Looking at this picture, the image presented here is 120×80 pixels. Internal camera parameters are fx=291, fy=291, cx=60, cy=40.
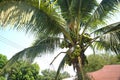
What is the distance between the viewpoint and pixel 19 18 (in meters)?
8.12

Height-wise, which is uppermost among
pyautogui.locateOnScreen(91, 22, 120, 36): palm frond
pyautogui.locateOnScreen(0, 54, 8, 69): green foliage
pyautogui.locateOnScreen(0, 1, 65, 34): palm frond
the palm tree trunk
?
pyautogui.locateOnScreen(0, 54, 8, 69): green foliage

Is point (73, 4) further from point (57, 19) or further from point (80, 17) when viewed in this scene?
point (57, 19)

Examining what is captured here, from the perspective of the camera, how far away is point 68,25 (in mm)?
10219

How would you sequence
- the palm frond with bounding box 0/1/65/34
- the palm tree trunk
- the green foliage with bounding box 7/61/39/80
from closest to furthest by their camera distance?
the palm frond with bounding box 0/1/65/34, the palm tree trunk, the green foliage with bounding box 7/61/39/80

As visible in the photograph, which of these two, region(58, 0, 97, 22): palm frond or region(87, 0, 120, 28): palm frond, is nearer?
region(87, 0, 120, 28): palm frond

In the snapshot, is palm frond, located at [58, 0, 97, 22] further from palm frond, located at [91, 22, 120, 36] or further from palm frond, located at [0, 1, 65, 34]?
palm frond, located at [0, 1, 65, 34]

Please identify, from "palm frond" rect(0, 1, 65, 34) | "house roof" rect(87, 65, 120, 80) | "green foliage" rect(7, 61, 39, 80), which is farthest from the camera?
"green foliage" rect(7, 61, 39, 80)

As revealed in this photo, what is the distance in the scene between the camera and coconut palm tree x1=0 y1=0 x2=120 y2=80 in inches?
327

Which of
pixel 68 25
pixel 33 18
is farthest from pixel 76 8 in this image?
pixel 33 18

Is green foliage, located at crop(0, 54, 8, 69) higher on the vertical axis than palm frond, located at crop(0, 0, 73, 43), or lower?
higher

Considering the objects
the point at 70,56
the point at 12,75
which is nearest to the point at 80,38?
the point at 70,56

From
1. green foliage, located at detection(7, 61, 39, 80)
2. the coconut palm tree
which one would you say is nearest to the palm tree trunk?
the coconut palm tree

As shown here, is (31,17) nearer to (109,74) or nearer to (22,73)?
(109,74)

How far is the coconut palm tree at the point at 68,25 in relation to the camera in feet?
27.2
